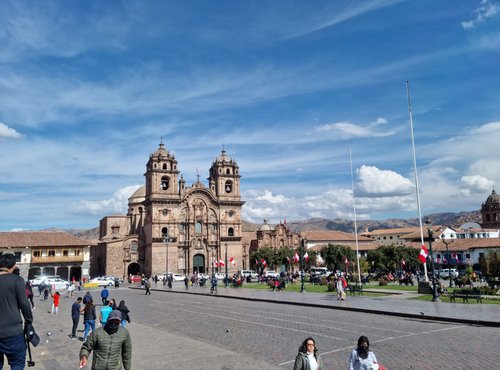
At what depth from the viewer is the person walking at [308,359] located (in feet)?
20.7

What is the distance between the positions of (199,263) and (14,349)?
63944mm

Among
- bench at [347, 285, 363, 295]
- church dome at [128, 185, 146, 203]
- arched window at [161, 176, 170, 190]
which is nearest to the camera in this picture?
bench at [347, 285, 363, 295]

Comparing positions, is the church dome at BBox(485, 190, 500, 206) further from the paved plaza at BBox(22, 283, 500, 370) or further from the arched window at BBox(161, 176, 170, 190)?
the paved plaza at BBox(22, 283, 500, 370)

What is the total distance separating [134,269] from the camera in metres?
66.8

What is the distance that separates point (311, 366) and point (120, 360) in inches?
108

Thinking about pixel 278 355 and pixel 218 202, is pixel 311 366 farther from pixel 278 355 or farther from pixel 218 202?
pixel 218 202

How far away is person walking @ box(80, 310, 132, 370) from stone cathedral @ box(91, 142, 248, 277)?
5716cm

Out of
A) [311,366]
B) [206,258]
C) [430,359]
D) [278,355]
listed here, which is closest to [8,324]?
[311,366]

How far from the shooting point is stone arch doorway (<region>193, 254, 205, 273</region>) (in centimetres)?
6812

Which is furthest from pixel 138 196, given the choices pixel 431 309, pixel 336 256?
pixel 431 309

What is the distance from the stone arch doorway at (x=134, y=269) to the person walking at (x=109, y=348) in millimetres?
63317

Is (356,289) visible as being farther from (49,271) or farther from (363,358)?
(49,271)

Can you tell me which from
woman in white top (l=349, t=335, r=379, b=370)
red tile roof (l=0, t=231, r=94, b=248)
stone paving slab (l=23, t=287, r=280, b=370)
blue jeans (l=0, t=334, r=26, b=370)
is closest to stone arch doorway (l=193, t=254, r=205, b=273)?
red tile roof (l=0, t=231, r=94, b=248)

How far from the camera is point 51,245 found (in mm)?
57719
